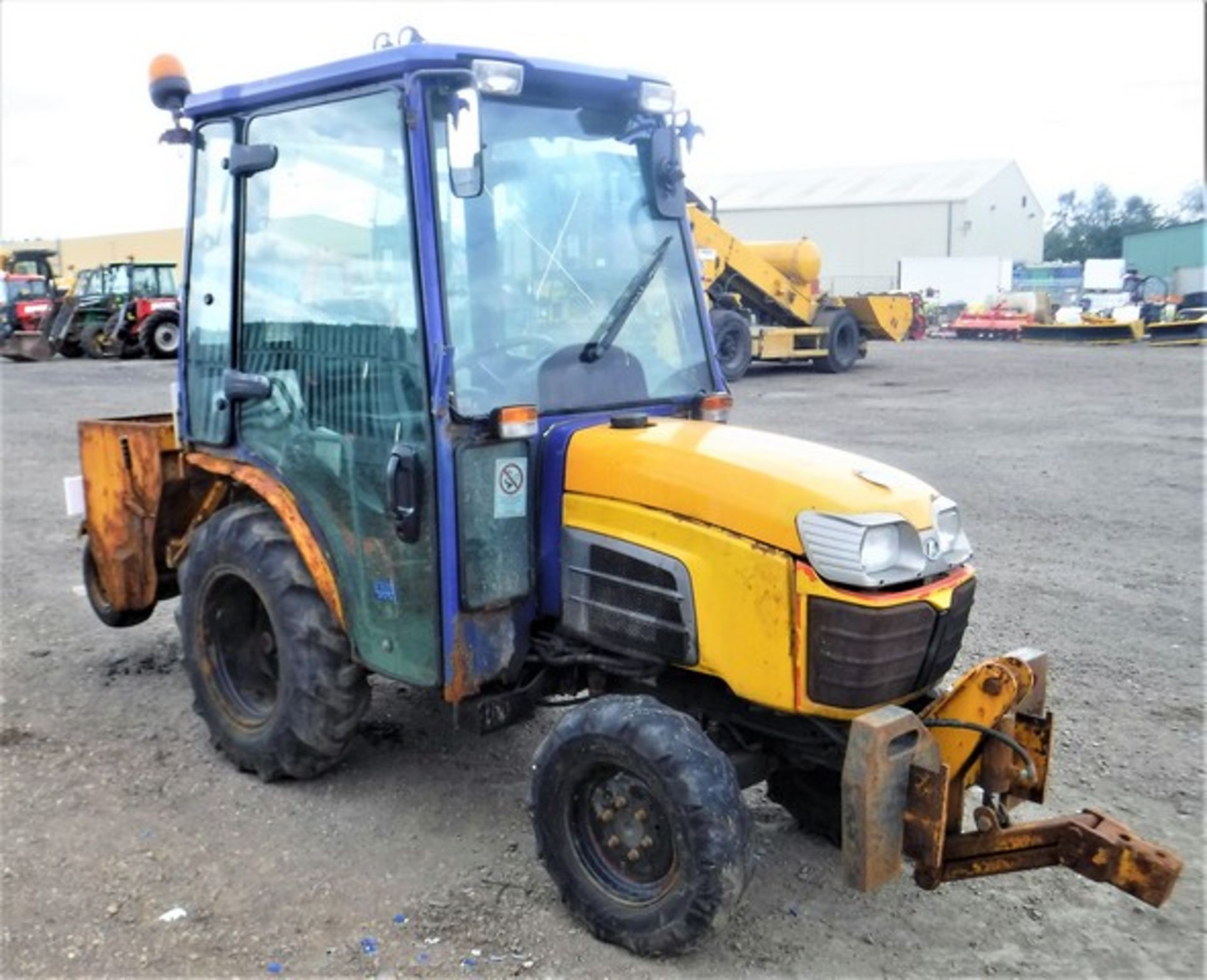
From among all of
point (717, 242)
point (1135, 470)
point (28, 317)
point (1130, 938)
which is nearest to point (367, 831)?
point (1130, 938)

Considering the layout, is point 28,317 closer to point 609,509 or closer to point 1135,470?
point 1135,470

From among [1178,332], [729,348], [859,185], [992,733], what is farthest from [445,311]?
[859,185]

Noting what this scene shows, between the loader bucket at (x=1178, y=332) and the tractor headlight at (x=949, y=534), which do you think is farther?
the loader bucket at (x=1178, y=332)

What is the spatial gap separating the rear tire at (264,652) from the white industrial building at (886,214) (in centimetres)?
4855

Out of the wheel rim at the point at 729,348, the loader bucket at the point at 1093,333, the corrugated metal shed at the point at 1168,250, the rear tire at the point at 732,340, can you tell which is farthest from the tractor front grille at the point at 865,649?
the corrugated metal shed at the point at 1168,250

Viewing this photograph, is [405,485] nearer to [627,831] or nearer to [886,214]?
[627,831]

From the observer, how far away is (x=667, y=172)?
13.0 feet

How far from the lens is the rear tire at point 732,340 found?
1862cm

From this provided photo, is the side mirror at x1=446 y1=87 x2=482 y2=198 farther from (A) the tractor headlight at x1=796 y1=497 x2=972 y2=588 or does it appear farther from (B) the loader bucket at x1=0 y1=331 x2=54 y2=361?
(B) the loader bucket at x1=0 y1=331 x2=54 y2=361

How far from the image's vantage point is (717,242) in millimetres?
18812

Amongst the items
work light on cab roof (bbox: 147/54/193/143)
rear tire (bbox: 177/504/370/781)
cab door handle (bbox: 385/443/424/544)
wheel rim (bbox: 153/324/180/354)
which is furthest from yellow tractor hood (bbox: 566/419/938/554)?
wheel rim (bbox: 153/324/180/354)

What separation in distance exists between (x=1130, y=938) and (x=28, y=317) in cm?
2823

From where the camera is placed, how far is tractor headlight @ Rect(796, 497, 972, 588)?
2930 mm

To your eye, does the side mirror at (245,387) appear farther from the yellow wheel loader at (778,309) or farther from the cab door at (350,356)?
the yellow wheel loader at (778,309)
